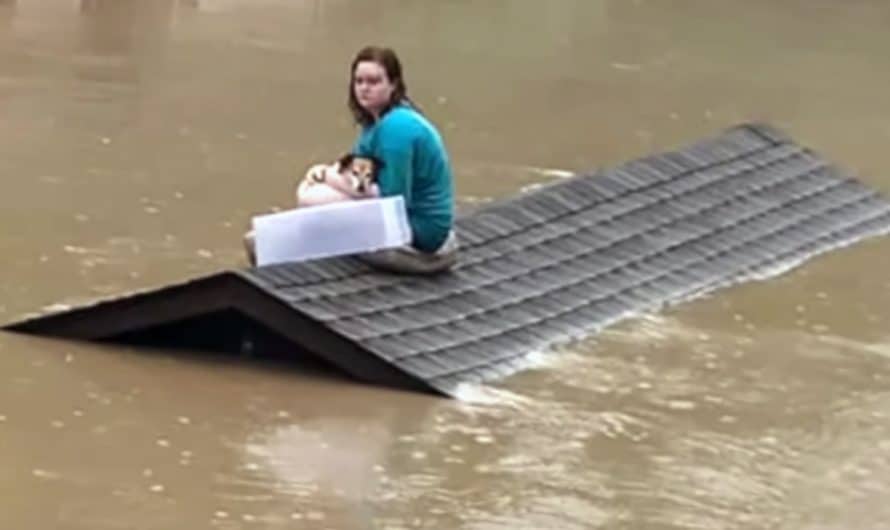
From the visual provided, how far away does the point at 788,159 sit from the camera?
12555 millimetres

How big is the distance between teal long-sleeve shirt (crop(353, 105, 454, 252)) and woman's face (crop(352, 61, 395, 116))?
0.09 meters

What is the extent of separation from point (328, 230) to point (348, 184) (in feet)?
0.80

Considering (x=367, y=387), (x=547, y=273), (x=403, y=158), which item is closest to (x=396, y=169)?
(x=403, y=158)

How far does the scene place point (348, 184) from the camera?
28.8 feet

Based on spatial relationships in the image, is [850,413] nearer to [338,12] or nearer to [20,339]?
[20,339]

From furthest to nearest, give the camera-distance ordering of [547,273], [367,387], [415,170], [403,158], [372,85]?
[547,273] < [415,170] < [403,158] < [372,85] < [367,387]

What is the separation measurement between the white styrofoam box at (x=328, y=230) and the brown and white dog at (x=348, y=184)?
0.10m

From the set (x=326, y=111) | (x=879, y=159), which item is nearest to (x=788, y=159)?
(x=879, y=159)

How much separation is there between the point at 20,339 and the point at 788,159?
541 cm

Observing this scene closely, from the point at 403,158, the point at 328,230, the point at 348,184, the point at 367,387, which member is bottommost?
the point at 367,387

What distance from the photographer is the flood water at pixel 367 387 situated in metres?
6.96

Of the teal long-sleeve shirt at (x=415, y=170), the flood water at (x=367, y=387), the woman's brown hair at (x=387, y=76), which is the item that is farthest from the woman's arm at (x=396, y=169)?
the flood water at (x=367, y=387)

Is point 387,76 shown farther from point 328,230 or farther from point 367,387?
point 367,387

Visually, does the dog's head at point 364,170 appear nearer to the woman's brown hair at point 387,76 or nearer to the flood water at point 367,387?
the woman's brown hair at point 387,76
